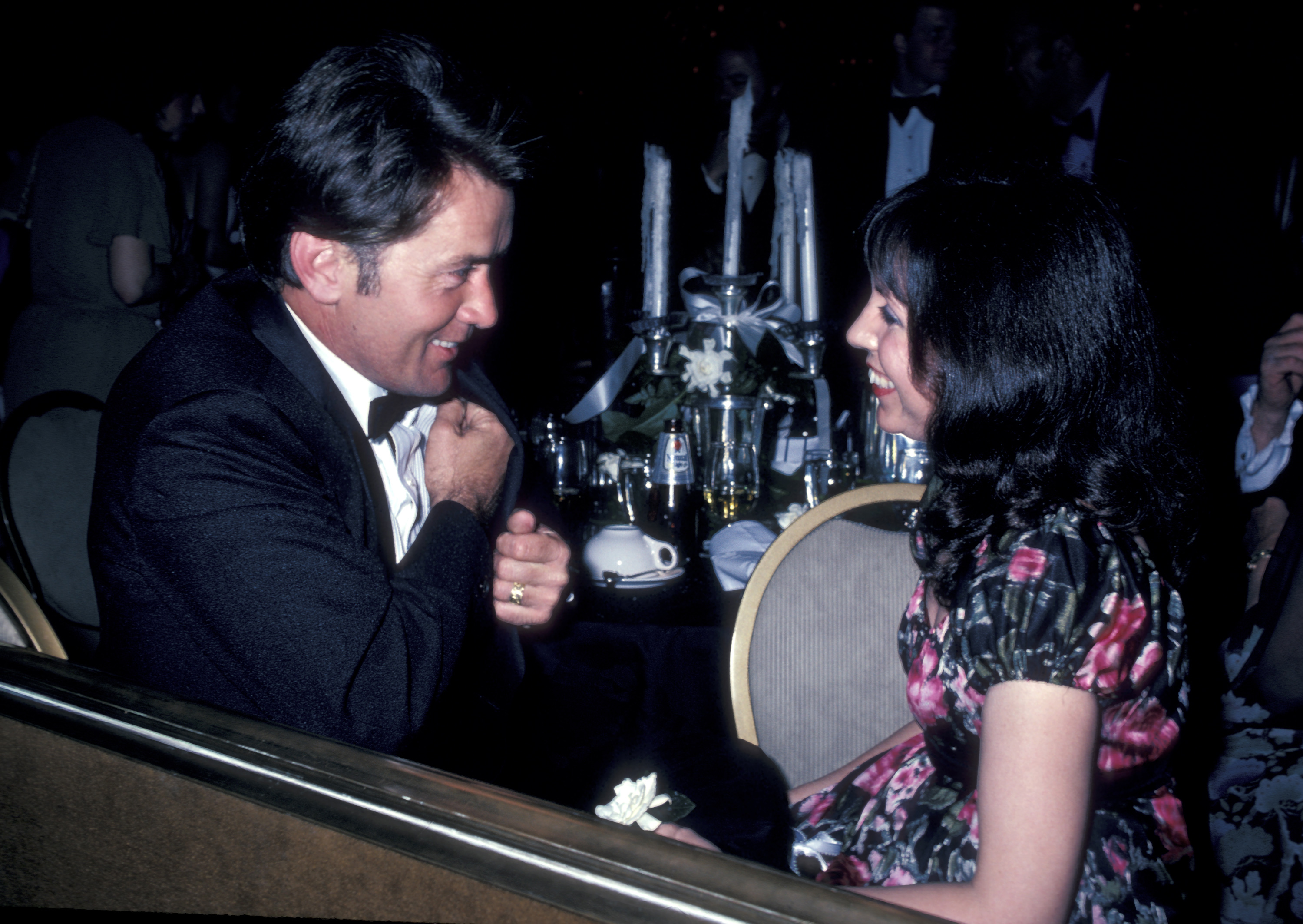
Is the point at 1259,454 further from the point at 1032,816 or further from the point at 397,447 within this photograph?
the point at 397,447

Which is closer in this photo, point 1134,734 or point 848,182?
point 1134,734

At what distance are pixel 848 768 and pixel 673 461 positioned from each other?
2.51 ft

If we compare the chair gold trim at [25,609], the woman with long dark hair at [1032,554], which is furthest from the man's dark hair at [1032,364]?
the chair gold trim at [25,609]

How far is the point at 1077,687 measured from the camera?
0.94m

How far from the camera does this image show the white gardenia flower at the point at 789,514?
77.6 inches

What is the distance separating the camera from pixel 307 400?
1262mm

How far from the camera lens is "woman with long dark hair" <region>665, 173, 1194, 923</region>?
0.94 m

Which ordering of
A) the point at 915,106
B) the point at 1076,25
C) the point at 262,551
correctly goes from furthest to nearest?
the point at 915,106
the point at 1076,25
the point at 262,551

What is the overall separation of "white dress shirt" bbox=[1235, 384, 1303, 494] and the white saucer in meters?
1.98

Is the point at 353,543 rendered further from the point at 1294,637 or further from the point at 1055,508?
the point at 1294,637

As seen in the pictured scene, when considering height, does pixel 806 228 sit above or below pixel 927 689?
above

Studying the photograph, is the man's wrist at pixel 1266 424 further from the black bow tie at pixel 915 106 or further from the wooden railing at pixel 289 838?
the wooden railing at pixel 289 838

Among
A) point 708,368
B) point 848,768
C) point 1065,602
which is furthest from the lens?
point 708,368

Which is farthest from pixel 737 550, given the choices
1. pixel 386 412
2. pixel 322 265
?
pixel 322 265
